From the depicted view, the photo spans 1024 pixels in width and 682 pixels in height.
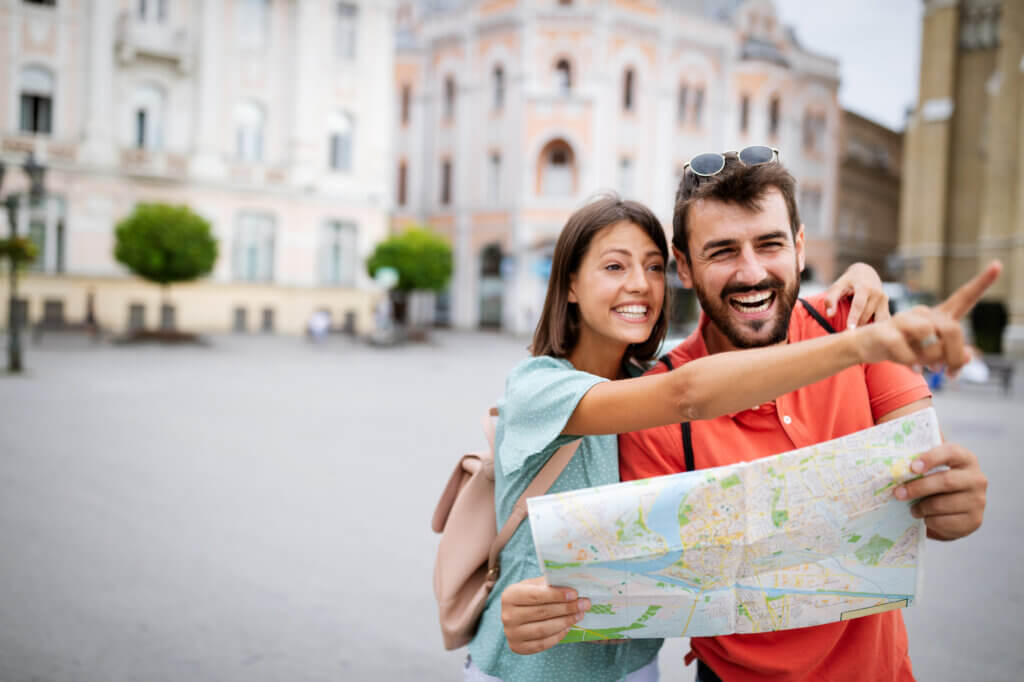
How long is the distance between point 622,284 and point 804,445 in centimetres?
58

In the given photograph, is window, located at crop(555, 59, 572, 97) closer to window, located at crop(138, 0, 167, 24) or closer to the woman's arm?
window, located at crop(138, 0, 167, 24)

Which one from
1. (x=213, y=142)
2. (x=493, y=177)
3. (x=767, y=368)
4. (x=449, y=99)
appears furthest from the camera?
(x=449, y=99)

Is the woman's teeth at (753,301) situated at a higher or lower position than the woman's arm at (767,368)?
higher

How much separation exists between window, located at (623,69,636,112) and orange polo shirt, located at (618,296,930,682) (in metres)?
37.5

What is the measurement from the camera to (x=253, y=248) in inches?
1246

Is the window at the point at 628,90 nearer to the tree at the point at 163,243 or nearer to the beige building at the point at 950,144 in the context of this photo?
the beige building at the point at 950,144

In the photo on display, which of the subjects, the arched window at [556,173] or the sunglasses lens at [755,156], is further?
the arched window at [556,173]

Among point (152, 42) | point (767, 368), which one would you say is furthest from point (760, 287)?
point (152, 42)

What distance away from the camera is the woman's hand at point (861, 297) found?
1.65 metres

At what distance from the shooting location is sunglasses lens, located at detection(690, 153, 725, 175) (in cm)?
169

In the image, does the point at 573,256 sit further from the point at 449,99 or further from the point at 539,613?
the point at 449,99

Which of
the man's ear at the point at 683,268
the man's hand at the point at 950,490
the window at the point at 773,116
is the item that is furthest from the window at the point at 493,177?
the man's hand at the point at 950,490

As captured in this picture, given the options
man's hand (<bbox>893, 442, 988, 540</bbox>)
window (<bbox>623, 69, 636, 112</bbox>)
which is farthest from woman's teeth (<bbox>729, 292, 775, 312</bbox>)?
window (<bbox>623, 69, 636, 112</bbox>)

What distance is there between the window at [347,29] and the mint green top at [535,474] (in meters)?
35.1
